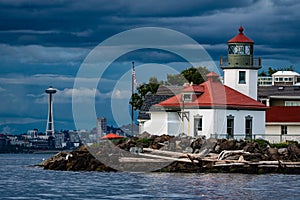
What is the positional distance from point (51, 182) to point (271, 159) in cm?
1525

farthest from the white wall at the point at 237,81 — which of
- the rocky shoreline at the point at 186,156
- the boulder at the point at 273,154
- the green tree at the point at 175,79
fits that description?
the green tree at the point at 175,79

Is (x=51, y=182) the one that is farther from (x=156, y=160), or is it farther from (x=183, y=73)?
(x=183, y=73)

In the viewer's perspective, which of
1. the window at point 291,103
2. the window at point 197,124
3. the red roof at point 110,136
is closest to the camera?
the window at point 197,124

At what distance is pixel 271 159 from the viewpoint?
62.6 metres

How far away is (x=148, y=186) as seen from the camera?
53438mm

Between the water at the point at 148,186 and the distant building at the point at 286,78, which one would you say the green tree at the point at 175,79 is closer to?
the distant building at the point at 286,78

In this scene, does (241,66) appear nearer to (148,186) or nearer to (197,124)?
(197,124)

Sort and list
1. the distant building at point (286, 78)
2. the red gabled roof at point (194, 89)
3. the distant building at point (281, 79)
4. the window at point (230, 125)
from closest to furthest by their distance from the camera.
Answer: the window at point (230, 125)
the red gabled roof at point (194, 89)
the distant building at point (281, 79)
the distant building at point (286, 78)

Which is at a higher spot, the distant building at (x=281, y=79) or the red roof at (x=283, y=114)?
the distant building at (x=281, y=79)

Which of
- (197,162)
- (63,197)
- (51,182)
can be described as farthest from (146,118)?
(63,197)

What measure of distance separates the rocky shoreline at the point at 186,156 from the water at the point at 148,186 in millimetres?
1329

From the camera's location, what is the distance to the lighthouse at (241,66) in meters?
77.6

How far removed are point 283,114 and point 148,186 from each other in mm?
27092

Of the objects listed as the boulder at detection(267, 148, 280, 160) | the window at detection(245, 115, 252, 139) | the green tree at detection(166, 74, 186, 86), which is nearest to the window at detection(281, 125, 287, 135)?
the window at detection(245, 115, 252, 139)
